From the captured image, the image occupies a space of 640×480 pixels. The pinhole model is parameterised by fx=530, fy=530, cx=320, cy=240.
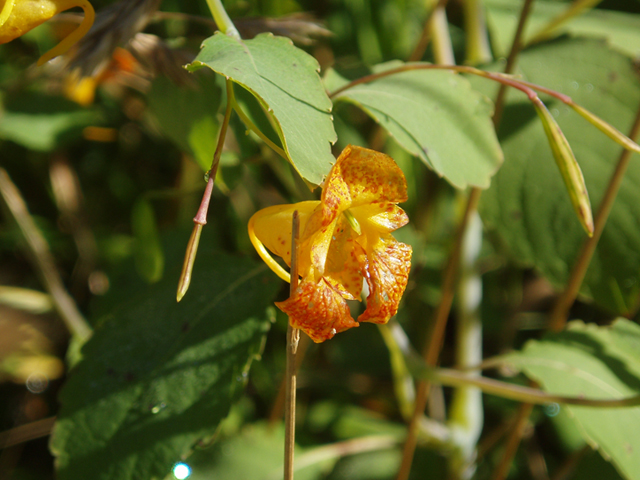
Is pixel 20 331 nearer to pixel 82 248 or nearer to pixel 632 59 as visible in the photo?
pixel 82 248

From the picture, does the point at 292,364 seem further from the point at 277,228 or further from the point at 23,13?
the point at 23,13

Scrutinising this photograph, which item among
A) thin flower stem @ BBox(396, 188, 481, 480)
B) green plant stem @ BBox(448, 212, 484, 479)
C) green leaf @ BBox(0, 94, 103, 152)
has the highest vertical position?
green leaf @ BBox(0, 94, 103, 152)

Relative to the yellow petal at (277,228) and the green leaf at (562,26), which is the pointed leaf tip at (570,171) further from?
the green leaf at (562,26)

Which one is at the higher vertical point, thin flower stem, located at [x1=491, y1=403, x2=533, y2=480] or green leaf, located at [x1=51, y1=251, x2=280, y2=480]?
green leaf, located at [x1=51, y1=251, x2=280, y2=480]

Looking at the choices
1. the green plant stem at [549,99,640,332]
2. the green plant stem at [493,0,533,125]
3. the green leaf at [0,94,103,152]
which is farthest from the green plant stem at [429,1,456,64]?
the green leaf at [0,94,103,152]

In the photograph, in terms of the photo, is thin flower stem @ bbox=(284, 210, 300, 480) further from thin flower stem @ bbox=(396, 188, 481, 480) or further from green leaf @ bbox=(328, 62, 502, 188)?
thin flower stem @ bbox=(396, 188, 481, 480)
